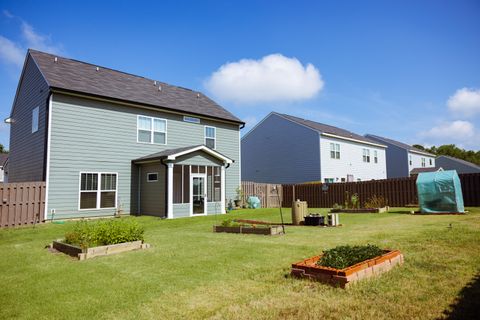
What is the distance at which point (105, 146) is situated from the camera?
16.9m

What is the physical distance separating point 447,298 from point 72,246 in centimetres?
752

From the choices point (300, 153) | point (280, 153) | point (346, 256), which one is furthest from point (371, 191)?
point (346, 256)

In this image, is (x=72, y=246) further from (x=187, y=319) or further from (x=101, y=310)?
(x=187, y=319)

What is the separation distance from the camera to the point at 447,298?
13.5 ft

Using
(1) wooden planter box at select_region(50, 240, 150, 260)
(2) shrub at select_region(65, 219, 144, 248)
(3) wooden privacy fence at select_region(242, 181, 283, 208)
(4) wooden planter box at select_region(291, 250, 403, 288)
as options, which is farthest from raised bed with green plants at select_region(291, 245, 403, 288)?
(3) wooden privacy fence at select_region(242, 181, 283, 208)

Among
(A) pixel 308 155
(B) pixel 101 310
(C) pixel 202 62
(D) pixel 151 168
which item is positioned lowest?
(B) pixel 101 310

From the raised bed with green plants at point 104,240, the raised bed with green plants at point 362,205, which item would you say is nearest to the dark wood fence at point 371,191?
the raised bed with green plants at point 362,205

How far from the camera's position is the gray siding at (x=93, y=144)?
15180mm

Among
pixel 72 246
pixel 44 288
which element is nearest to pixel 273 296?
pixel 44 288

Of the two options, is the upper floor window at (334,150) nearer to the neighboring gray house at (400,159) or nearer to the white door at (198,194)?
the neighboring gray house at (400,159)

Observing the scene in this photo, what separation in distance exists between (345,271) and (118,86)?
17870mm

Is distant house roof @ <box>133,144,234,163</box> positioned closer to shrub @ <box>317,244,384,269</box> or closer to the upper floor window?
shrub @ <box>317,244,384,269</box>

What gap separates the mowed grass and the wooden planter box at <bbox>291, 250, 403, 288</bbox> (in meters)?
0.16

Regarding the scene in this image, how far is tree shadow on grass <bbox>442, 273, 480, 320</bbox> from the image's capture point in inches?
142
